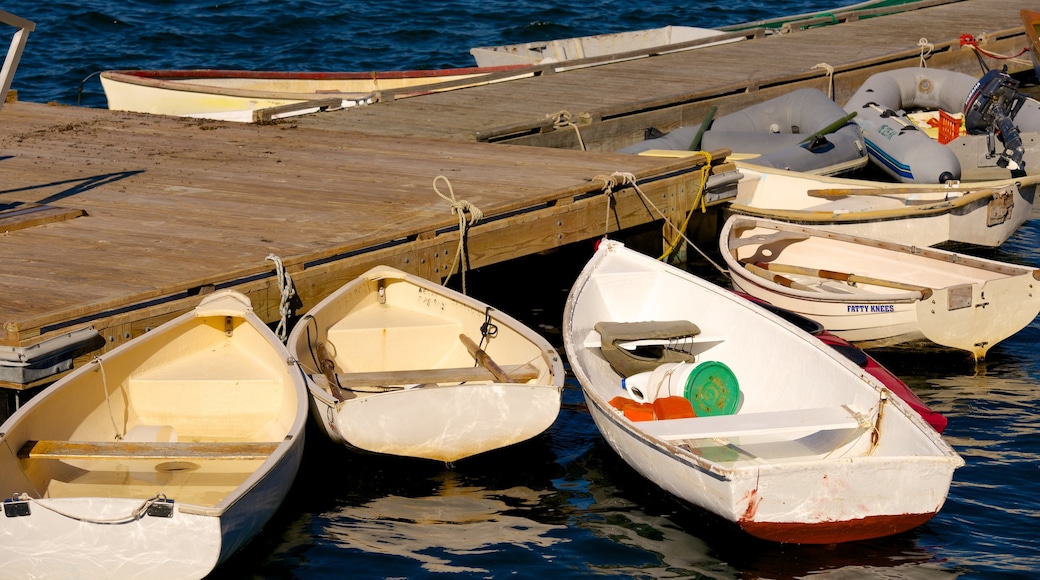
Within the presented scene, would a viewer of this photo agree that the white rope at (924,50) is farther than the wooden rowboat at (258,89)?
Yes

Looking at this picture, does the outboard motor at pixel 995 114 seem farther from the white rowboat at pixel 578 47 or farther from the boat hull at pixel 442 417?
the boat hull at pixel 442 417

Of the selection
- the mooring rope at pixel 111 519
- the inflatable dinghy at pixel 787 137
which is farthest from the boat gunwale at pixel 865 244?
the mooring rope at pixel 111 519

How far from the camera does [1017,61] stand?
16859 mm

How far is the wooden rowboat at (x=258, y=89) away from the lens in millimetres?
13273

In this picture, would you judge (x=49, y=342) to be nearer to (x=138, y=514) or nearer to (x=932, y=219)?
(x=138, y=514)

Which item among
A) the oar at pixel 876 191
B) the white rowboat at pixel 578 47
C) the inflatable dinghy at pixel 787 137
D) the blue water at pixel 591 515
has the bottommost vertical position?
the blue water at pixel 591 515

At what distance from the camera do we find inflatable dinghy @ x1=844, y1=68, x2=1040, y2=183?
11758 mm

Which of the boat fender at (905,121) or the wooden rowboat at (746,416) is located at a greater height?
the boat fender at (905,121)

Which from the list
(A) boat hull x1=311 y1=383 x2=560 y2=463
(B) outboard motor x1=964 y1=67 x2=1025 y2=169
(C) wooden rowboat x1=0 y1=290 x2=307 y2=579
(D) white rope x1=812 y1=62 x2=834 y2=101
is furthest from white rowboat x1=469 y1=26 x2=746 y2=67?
(A) boat hull x1=311 y1=383 x2=560 y2=463

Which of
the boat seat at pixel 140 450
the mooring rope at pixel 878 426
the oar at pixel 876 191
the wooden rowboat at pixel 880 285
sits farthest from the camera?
the oar at pixel 876 191

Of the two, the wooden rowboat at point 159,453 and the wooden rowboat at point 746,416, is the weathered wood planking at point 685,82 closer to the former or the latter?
the wooden rowboat at point 746,416

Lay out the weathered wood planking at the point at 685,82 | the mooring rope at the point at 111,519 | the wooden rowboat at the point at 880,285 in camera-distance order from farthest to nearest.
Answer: the weathered wood planking at the point at 685,82 < the wooden rowboat at the point at 880,285 < the mooring rope at the point at 111,519

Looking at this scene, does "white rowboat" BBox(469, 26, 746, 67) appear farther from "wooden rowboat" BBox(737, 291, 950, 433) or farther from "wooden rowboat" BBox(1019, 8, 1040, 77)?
"wooden rowboat" BBox(737, 291, 950, 433)

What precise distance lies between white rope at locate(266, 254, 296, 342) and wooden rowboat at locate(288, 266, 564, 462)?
210 millimetres
